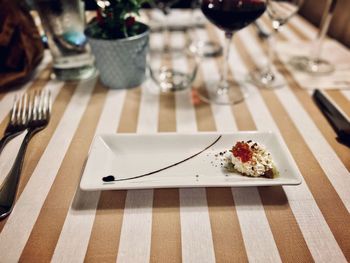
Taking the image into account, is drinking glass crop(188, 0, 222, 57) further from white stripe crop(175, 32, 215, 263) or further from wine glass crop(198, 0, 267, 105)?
white stripe crop(175, 32, 215, 263)

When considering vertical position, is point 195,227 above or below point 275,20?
below

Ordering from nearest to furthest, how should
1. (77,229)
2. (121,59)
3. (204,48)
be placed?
1. (77,229)
2. (121,59)
3. (204,48)

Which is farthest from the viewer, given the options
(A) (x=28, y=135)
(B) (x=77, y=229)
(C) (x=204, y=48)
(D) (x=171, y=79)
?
(C) (x=204, y=48)

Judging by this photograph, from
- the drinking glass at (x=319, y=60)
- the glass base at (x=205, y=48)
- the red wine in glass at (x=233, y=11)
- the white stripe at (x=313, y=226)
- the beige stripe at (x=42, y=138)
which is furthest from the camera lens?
the glass base at (x=205, y=48)

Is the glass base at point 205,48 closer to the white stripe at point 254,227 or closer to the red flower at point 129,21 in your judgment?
the red flower at point 129,21

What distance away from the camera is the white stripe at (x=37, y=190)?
0.35m

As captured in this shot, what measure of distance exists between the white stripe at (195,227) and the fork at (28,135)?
0.76ft

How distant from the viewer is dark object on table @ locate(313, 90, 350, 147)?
52 cm

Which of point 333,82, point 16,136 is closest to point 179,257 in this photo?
point 16,136

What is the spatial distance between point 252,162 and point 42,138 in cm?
37

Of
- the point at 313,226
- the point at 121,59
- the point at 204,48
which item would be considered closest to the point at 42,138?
the point at 121,59

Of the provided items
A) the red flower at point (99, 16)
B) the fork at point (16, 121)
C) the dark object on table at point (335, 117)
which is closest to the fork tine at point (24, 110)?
the fork at point (16, 121)

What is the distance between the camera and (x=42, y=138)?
535 millimetres

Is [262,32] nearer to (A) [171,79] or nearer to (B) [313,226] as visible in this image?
(A) [171,79]
